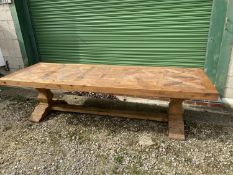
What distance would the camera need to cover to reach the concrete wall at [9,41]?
478 centimetres

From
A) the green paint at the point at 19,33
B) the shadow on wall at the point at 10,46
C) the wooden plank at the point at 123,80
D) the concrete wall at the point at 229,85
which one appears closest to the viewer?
the wooden plank at the point at 123,80

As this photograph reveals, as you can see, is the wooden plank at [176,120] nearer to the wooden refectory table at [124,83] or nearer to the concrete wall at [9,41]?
the wooden refectory table at [124,83]

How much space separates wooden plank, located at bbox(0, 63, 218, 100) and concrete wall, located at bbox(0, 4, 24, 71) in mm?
1408

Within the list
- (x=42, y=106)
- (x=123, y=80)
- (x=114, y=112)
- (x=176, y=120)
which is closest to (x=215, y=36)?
(x=176, y=120)

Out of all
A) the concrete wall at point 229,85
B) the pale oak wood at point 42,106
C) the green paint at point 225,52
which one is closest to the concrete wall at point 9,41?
the pale oak wood at point 42,106

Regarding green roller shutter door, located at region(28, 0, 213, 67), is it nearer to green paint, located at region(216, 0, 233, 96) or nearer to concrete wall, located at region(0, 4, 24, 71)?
green paint, located at region(216, 0, 233, 96)

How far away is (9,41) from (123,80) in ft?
10.3

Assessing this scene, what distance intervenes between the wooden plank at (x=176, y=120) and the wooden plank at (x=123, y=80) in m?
0.38

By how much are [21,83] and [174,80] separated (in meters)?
2.15

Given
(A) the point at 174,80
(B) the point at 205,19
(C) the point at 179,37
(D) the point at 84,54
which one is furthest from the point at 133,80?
(D) the point at 84,54

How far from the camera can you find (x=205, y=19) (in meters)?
3.66

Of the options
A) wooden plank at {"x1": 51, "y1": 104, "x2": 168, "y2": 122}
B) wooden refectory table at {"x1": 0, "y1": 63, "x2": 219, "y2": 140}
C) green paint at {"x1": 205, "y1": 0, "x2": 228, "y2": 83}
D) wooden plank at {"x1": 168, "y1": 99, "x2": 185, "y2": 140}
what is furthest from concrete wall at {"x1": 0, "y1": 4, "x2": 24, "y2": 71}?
green paint at {"x1": 205, "y1": 0, "x2": 228, "y2": 83}

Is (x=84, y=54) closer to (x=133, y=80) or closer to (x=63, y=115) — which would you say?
(x=63, y=115)

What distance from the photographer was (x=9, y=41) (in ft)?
16.6
